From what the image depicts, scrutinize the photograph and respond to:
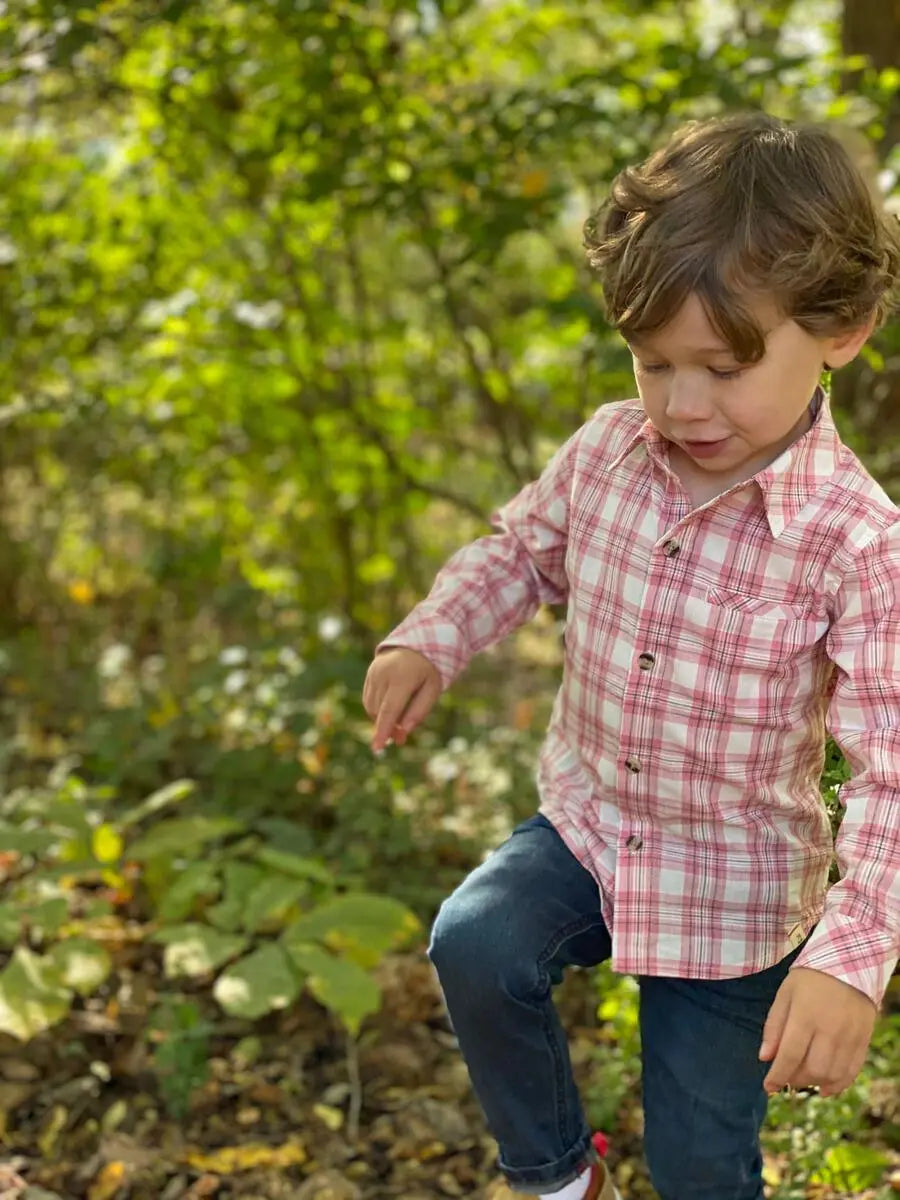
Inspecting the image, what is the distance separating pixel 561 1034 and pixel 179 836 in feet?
4.20

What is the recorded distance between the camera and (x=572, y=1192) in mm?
1997

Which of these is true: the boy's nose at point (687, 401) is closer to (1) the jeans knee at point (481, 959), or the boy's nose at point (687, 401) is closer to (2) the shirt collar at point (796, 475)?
(2) the shirt collar at point (796, 475)

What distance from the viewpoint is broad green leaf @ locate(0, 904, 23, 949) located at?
2.67 m

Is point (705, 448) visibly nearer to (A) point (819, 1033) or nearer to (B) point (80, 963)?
(A) point (819, 1033)

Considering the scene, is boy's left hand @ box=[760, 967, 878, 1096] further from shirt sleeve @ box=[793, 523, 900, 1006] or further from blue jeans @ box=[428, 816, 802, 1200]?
blue jeans @ box=[428, 816, 802, 1200]

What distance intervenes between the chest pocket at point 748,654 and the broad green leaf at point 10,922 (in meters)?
1.53

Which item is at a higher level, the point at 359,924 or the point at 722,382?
the point at 722,382

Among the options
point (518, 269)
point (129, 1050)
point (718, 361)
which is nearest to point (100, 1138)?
point (129, 1050)

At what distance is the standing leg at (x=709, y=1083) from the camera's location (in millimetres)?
1862

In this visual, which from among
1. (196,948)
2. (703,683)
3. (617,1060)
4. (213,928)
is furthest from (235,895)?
(703,683)

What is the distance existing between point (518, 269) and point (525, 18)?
2.47 feet

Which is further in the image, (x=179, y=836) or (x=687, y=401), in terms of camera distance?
(x=179, y=836)

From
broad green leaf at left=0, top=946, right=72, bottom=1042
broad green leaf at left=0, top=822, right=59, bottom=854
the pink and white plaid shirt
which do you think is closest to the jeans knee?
the pink and white plaid shirt

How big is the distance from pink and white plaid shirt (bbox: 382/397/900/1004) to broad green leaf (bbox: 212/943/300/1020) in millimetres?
782
